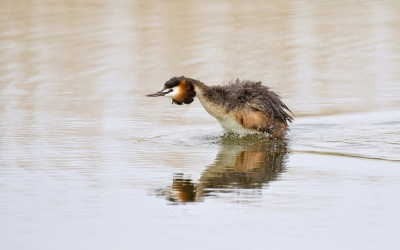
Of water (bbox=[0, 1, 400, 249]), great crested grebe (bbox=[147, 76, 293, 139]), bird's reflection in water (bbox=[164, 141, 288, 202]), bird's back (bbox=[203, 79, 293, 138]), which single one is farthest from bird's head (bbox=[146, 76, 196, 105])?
bird's reflection in water (bbox=[164, 141, 288, 202])

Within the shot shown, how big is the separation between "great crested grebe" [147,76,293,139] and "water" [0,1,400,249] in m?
0.22

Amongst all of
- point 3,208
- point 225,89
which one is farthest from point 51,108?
point 3,208

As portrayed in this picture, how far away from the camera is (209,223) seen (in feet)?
20.2

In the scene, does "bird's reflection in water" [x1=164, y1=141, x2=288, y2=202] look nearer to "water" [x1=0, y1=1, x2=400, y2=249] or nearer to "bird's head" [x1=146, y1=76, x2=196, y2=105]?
"water" [x1=0, y1=1, x2=400, y2=249]

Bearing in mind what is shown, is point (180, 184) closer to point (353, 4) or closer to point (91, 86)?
point (91, 86)

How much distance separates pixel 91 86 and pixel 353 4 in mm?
12390

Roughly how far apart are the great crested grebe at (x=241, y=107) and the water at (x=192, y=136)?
0.22m

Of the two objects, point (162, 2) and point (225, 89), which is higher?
point (162, 2)

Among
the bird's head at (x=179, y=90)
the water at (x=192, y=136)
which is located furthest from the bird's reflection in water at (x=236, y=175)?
the bird's head at (x=179, y=90)

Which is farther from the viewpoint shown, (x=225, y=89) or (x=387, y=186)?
(x=225, y=89)

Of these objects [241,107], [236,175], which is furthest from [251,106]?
[236,175]

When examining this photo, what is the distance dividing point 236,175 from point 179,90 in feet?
7.97

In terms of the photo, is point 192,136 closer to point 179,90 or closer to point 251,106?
point 179,90

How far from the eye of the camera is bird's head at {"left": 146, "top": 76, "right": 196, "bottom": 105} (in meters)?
9.98
